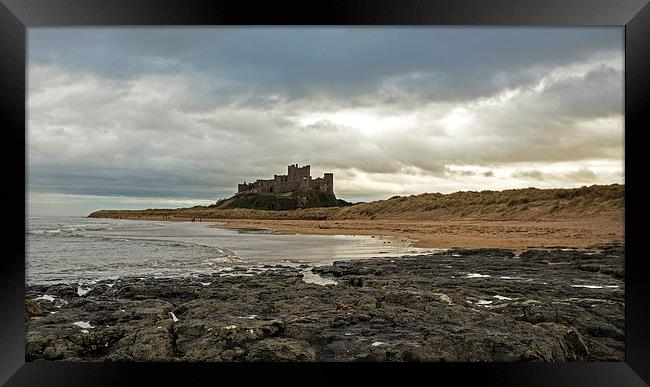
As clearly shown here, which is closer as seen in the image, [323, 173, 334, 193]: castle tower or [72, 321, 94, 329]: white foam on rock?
[72, 321, 94, 329]: white foam on rock

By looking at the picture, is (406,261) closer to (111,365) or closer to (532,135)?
(111,365)

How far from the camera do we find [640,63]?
3.11 m

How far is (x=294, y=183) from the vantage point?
2630cm

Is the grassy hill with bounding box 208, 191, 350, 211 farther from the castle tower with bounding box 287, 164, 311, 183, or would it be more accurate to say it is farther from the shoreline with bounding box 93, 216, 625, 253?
the shoreline with bounding box 93, 216, 625, 253

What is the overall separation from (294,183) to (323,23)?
23106 mm

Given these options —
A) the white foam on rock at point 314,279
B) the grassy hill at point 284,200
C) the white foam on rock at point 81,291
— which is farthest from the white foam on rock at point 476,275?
the grassy hill at point 284,200

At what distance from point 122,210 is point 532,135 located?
102 ft

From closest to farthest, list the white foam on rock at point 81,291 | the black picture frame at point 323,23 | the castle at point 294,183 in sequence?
the black picture frame at point 323,23 → the white foam on rock at point 81,291 → the castle at point 294,183

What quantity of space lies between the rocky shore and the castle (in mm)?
17596

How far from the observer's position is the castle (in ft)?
84.6

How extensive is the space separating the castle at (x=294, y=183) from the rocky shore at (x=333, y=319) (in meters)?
17.6

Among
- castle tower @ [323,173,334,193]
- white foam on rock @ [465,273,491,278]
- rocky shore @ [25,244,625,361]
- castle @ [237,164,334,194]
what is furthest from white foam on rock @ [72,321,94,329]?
castle tower @ [323,173,334,193]

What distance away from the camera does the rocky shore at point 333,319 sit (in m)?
3.98

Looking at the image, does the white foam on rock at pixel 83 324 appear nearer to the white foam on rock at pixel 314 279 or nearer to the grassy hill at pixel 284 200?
the white foam on rock at pixel 314 279
